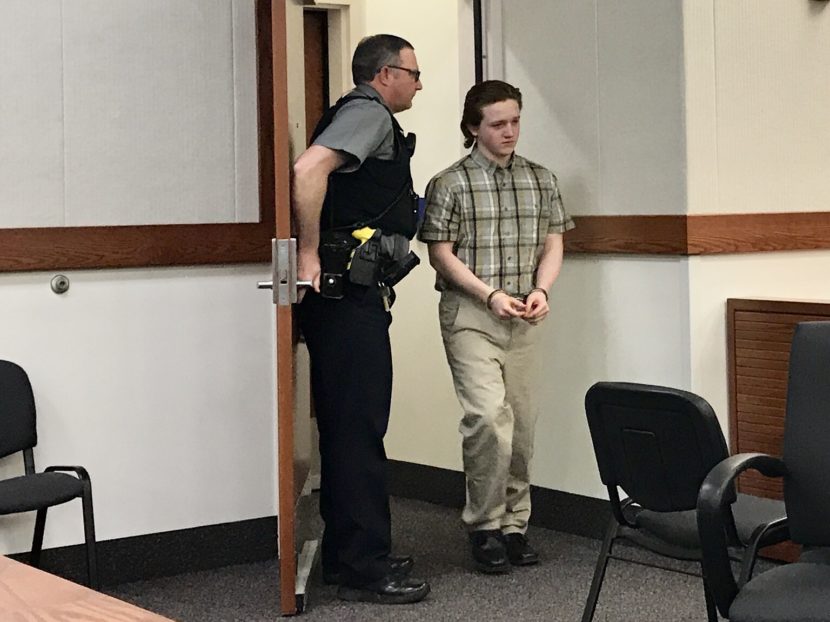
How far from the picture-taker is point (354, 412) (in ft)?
12.0

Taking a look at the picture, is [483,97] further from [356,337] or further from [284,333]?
[284,333]

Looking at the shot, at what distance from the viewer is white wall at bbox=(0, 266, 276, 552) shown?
12.6 ft

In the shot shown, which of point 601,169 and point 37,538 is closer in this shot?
point 37,538

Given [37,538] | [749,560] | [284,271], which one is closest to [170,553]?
[37,538]

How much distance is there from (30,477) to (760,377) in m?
2.17

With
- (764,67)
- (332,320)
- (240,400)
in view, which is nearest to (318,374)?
(332,320)

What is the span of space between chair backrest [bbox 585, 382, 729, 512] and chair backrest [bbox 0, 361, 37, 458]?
1746mm

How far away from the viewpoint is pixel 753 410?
3.95 m

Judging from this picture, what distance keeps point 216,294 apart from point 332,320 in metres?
0.58

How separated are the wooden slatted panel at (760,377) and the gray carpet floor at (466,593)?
353mm

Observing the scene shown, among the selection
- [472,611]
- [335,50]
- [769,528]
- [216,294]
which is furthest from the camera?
[335,50]

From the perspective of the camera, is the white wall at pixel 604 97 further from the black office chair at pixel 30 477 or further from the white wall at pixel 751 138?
the black office chair at pixel 30 477

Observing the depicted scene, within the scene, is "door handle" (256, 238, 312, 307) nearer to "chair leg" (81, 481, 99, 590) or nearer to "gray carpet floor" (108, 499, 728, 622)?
"chair leg" (81, 481, 99, 590)

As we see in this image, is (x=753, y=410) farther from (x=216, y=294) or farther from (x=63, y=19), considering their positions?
(x=63, y=19)
